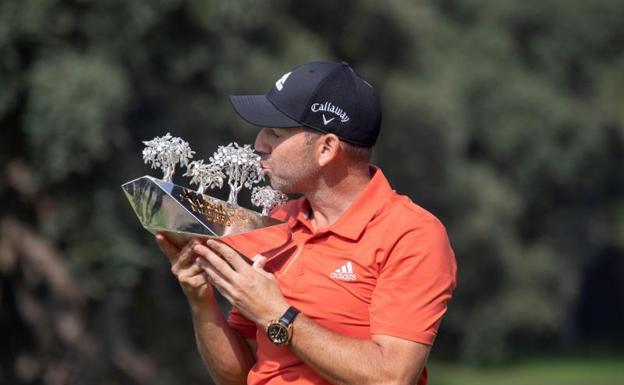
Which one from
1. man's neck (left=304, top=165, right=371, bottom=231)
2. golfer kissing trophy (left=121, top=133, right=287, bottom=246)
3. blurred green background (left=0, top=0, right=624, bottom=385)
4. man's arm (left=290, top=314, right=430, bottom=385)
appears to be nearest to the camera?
man's arm (left=290, top=314, right=430, bottom=385)

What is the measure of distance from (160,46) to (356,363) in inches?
575

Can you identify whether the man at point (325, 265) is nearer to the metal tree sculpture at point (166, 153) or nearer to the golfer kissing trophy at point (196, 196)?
the golfer kissing trophy at point (196, 196)

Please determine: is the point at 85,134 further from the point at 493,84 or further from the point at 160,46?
the point at 493,84

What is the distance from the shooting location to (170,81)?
18.9m

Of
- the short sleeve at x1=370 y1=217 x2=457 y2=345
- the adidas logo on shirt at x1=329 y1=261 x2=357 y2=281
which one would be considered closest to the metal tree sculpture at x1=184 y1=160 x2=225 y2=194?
the adidas logo on shirt at x1=329 y1=261 x2=357 y2=281

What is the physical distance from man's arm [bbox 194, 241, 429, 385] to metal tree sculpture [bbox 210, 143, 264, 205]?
259 mm

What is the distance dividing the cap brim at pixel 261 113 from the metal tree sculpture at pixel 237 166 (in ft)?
0.32

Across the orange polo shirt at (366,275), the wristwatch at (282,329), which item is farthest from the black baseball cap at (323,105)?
the wristwatch at (282,329)

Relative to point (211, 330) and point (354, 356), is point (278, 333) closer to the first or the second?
point (354, 356)

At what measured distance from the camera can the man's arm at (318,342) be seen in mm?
3861

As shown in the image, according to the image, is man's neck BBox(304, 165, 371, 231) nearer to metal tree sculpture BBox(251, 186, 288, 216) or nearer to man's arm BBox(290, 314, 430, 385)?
metal tree sculpture BBox(251, 186, 288, 216)

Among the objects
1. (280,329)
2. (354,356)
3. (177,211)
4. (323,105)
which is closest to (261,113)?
(323,105)

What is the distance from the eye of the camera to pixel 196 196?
4.04m

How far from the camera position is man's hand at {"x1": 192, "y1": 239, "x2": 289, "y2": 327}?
12.8 ft
